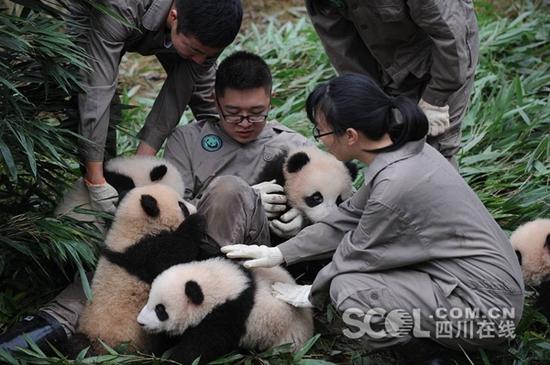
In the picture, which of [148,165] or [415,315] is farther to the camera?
[148,165]

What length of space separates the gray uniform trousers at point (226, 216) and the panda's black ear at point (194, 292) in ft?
1.44

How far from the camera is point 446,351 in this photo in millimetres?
3275

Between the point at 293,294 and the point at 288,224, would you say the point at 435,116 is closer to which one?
the point at 288,224

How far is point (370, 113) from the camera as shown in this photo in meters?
3.23

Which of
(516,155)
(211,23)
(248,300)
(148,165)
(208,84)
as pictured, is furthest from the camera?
(516,155)

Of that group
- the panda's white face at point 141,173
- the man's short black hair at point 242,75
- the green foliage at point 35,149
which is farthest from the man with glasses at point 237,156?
the green foliage at point 35,149

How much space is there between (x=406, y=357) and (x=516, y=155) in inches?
96.3

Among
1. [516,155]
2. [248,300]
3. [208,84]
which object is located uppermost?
[208,84]

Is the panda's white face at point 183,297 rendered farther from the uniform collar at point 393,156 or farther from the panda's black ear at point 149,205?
the uniform collar at point 393,156

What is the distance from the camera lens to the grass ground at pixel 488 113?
11.7 ft

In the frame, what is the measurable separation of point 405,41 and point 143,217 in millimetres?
1673

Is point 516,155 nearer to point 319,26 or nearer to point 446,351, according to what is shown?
point 319,26

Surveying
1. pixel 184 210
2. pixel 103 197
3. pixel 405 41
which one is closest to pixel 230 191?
pixel 184 210

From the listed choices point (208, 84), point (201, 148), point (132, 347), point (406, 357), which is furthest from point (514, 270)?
point (208, 84)
